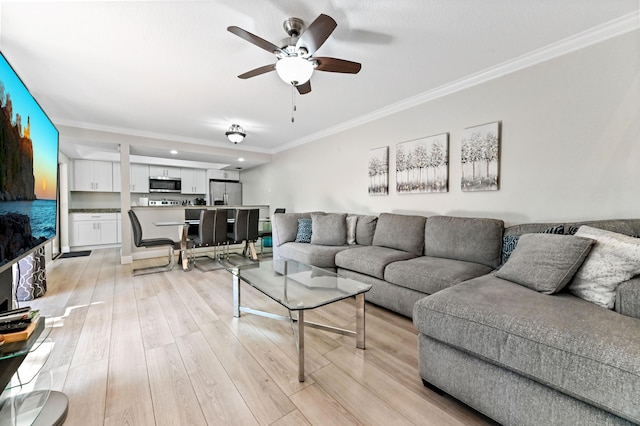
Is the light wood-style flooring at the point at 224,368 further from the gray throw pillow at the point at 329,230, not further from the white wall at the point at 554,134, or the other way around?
the white wall at the point at 554,134

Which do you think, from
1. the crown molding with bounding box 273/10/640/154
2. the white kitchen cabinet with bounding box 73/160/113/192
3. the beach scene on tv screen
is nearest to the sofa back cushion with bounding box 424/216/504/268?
the crown molding with bounding box 273/10/640/154

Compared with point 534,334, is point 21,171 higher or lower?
higher

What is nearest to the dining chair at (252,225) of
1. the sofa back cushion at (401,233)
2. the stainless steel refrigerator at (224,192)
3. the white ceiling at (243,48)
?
the white ceiling at (243,48)

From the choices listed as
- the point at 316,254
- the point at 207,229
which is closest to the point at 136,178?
the point at 207,229

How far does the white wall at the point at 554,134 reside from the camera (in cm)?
197

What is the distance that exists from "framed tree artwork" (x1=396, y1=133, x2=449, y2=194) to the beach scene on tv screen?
3.39 m

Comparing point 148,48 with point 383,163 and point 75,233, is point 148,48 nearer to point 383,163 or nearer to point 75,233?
point 383,163

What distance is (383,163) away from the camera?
3736 millimetres

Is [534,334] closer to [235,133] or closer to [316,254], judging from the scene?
[316,254]

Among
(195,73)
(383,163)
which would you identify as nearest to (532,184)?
(383,163)

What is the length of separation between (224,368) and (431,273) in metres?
1.71

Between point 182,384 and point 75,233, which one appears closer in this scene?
point 182,384

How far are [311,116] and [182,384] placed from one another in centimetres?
360

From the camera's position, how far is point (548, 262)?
152 cm
